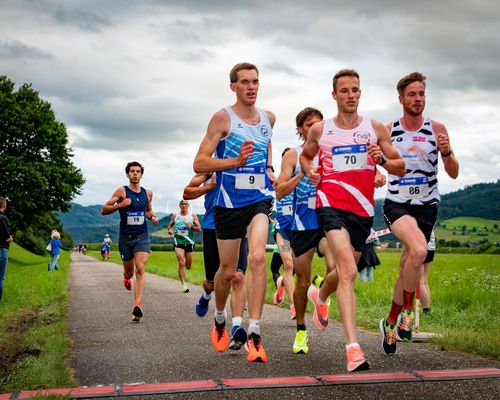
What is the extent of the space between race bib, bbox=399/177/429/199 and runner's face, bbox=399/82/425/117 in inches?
27.7

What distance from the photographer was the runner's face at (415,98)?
7.05m

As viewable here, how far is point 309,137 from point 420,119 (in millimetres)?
1380

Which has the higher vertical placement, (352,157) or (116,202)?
(352,157)

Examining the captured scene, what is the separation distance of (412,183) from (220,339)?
2582mm

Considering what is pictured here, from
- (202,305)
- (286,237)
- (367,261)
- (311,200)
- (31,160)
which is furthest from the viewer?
(31,160)

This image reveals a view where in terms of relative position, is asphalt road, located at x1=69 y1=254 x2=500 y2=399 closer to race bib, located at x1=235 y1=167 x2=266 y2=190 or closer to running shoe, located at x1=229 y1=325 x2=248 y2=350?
running shoe, located at x1=229 y1=325 x2=248 y2=350

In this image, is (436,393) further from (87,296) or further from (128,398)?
(87,296)

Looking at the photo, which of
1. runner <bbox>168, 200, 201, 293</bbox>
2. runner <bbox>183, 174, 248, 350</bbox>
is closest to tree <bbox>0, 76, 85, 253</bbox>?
runner <bbox>168, 200, 201, 293</bbox>

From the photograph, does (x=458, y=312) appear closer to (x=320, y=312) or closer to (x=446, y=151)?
(x=320, y=312)

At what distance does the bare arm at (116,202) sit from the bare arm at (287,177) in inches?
177

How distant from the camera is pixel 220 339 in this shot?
7.07 meters

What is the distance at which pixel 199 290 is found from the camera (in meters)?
17.5

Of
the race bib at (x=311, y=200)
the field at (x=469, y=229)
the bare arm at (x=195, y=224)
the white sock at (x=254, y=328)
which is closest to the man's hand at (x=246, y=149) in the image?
the race bib at (x=311, y=200)

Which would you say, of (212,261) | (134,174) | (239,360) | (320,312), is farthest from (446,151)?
(134,174)
